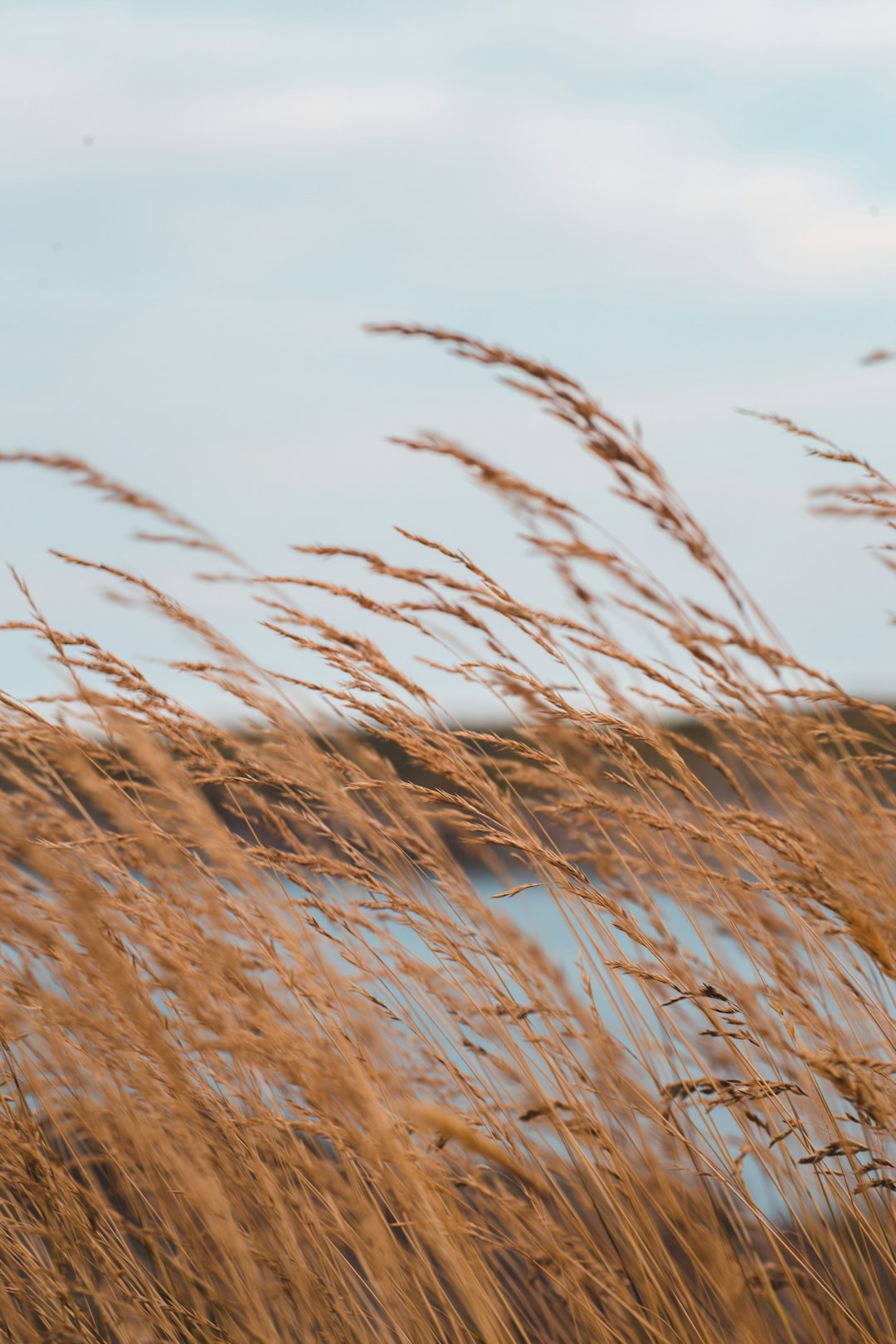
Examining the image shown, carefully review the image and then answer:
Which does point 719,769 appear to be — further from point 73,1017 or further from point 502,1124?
point 73,1017

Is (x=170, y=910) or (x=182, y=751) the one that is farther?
(x=182, y=751)

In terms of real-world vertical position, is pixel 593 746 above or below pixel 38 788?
above

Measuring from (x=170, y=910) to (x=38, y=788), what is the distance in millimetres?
373

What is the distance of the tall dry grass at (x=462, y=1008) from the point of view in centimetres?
126

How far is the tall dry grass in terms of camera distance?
1260 mm

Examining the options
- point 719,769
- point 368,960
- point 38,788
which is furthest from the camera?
point 38,788

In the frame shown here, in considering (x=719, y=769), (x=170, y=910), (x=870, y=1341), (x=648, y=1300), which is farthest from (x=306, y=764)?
(x=870, y=1341)

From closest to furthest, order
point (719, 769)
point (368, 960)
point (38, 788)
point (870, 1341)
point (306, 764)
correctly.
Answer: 1. point (870, 1341)
2. point (719, 769)
3. point (306, 764)
4. point (368, 960)
5. point (38, 788)

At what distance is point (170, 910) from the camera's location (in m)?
1.56

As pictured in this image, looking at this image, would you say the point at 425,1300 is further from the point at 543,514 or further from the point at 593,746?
the point at 543,514

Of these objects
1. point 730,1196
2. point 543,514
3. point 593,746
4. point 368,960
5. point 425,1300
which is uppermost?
point 543,514

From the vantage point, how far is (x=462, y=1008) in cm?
153

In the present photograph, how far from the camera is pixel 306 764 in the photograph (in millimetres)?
1472

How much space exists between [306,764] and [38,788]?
0.56 metres
